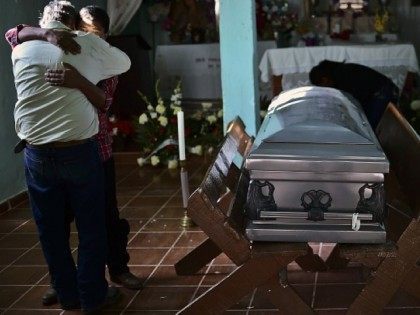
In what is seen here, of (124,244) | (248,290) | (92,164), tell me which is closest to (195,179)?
(124,244)

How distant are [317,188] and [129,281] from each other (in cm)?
144

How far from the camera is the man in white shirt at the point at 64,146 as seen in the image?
3209 mm

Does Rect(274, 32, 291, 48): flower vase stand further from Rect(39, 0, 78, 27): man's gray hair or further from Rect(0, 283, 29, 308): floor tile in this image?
Rect(39, 0, 78, 27): man's gray hair

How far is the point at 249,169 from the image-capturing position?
2939 mm

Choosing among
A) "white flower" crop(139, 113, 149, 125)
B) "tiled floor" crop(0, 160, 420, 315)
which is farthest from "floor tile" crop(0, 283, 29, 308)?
"white flower" crop(139, 113, 149, 125)

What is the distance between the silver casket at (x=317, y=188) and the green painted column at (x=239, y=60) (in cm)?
218

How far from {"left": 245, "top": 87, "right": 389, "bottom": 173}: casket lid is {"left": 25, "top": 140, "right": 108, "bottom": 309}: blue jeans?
839mm

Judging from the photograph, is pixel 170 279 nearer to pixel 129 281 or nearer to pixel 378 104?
pixel 129 281

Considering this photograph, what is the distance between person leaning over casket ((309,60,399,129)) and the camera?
497 centimetres

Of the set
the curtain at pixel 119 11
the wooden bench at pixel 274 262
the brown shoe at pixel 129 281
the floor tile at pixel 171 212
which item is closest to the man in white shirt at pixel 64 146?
the brown shoe at pixel 129 281

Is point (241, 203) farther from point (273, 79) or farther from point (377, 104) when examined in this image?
point (273, 79)

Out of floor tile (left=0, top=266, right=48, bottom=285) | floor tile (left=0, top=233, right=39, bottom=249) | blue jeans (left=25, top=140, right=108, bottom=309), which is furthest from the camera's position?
floor tile (left=0, top=233, right=39, bottom=249)

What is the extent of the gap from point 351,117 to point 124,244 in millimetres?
1402

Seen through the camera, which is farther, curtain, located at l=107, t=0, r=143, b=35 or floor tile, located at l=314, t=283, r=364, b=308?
curtain, located at l=107, t=0, r=143, b=35
